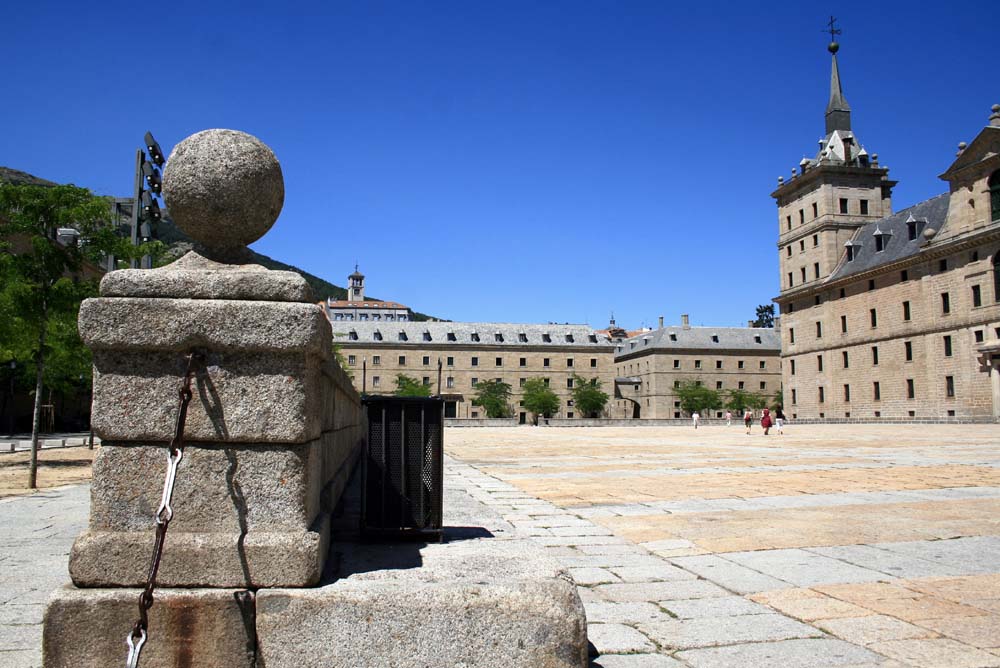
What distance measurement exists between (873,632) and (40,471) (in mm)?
15925

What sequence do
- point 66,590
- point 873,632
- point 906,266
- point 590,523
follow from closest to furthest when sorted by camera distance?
point 66,590
point 873,632
point 590,523
point 906,266

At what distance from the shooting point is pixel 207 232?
10.1ft

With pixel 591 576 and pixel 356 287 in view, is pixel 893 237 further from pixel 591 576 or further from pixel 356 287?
pixel 356 287

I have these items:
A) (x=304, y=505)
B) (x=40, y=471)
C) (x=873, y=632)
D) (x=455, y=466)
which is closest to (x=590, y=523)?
(x=873, y=632)

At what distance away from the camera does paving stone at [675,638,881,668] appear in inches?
128

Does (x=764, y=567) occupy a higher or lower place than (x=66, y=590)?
lower

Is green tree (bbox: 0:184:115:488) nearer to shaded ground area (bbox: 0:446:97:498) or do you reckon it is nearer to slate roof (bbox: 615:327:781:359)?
shaded ground area (bbox: 0:446:97:498)

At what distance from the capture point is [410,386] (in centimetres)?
7825

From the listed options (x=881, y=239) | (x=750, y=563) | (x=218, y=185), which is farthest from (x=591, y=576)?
(x=881, y=239)

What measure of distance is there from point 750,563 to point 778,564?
196 millimetres

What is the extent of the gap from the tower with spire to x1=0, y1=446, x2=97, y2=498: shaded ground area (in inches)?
2318

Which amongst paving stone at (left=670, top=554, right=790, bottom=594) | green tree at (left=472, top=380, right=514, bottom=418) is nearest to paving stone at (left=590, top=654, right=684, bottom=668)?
paving stone at (left=670, top=554, right=790, bottom=594)

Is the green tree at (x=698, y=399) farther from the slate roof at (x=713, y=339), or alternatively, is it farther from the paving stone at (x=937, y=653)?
the paving stone at (x=937, y=653)

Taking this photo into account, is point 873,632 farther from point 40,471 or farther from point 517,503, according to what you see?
point 40,471
